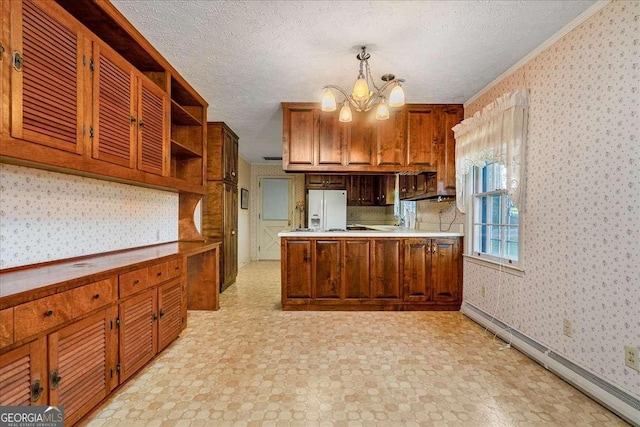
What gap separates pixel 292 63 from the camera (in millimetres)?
2508

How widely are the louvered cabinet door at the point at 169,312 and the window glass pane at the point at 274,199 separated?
444cm

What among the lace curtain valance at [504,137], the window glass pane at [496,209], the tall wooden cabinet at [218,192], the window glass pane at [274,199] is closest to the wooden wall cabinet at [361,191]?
the window glass pane at [274,199]

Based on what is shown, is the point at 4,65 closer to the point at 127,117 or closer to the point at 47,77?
the point at 47,77

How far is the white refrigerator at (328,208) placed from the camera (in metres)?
6.11

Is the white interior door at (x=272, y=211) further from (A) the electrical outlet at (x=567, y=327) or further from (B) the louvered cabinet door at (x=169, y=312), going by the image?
(A) the electrical outlet at (x=567, y=327)

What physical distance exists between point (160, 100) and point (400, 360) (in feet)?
9.37

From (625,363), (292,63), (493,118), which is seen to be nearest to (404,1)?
(292,63)

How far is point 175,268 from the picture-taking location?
241cm

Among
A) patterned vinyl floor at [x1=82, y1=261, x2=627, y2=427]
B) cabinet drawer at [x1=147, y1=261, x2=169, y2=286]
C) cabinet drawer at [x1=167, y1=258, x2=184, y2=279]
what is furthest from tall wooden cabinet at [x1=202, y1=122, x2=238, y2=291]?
cabinet drawer at [x1=147, y1=261, x2=169, y2=286]

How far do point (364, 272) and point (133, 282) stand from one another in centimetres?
229

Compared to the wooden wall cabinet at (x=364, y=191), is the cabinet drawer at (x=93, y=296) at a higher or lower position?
lower

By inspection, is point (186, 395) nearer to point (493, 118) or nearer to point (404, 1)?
point (404, 1)

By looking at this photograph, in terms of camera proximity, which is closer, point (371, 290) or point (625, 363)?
point (625, 363)

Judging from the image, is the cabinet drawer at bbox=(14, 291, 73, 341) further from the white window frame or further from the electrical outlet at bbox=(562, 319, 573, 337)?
the white window frame
